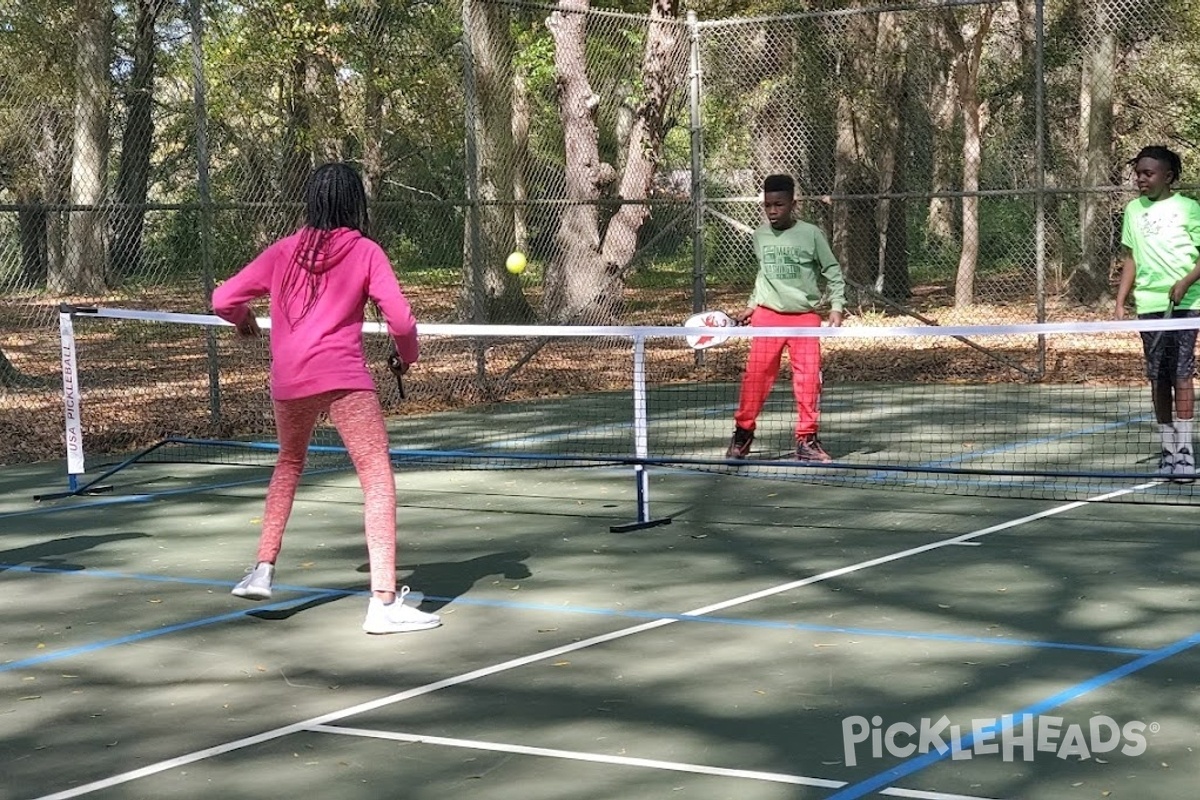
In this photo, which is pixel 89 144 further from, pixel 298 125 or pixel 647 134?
pixel 647 134

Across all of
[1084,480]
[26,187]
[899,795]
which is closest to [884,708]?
[899,795]

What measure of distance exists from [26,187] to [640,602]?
1569 cm

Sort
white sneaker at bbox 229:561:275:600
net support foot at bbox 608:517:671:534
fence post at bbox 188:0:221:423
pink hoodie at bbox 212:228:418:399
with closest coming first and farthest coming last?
1. pink hoodie at bbox 212:228:418:399
2. white sneaker at bbox 229:561:275:600
3. net support foot at bbox 608:517:671:534
4. fence post at bbox 188:0:221:423

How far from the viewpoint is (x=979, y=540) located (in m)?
9.28

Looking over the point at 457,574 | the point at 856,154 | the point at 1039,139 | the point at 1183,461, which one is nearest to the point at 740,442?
the point at 1183,461

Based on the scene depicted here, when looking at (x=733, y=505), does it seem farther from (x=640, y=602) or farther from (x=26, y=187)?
(x=26, y=187)

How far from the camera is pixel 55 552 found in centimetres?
962

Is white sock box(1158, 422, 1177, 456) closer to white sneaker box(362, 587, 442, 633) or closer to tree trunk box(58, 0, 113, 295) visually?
white sneaker box(362, 587, 442, 633)

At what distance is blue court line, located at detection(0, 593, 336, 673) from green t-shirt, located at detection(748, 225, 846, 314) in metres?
4.55

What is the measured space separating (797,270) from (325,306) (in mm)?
5014

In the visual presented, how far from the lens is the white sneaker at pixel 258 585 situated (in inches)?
300

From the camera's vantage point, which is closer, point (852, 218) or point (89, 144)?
point (89, 144)

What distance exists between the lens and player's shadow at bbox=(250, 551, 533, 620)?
8.02m

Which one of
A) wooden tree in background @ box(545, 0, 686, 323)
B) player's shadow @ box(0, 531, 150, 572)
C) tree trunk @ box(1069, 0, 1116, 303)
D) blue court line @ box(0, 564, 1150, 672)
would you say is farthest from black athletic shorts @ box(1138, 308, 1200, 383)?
tree trunk @ box(1069, 0, 1116, 303)
